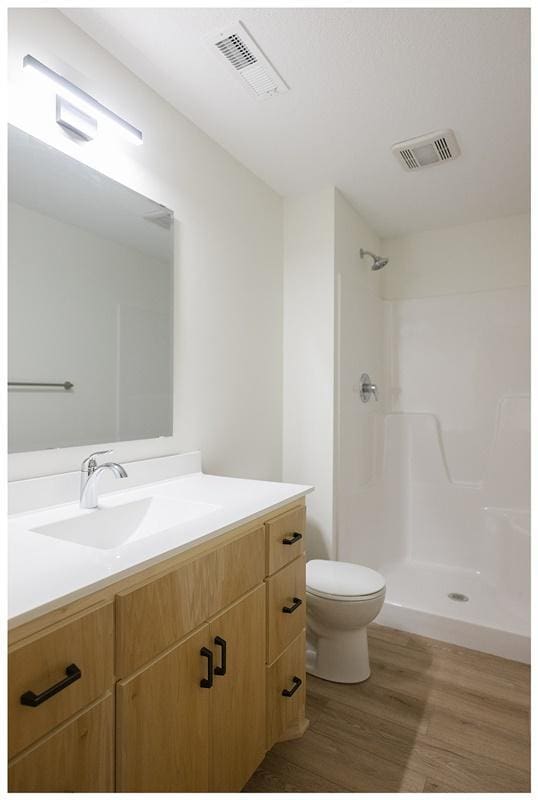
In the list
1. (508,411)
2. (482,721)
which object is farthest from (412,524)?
(482,721)

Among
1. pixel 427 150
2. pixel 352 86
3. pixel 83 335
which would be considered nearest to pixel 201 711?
pixel 83 335

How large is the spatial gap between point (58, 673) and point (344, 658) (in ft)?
5.09

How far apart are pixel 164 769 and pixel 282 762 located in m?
0.75

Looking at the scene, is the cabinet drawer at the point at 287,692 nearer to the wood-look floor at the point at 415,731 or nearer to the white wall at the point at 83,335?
the wood-look floor at the point at 415,731

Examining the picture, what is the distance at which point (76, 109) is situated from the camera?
1.29 meters

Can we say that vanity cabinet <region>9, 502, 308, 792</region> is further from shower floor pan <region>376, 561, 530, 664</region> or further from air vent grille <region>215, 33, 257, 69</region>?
air vent grille <region>215, 33, 257, 69</region>

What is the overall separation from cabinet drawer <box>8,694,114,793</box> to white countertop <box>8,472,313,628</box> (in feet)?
0.71

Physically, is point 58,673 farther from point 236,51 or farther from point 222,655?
point 236,51

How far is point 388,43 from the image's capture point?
1.41 meters

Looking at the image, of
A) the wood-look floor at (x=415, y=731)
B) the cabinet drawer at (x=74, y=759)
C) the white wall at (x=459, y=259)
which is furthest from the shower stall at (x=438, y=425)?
the cabinet drawer at (x=74, y=759)

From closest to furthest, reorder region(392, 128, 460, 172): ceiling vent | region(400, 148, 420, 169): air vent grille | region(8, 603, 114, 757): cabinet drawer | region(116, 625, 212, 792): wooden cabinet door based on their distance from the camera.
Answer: region(8, 603, 114, 757): cabinet drawer
region(116, 625, 212, 792): wooden cabinet door
region(392, 128, 460, 172): ceiling vent
region(400, 148, 420, 169): air vent grille

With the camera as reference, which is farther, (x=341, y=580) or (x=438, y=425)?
(x=438, y=425)

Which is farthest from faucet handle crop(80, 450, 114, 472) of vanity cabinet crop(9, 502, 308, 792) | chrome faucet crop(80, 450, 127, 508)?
vanity cabinet crop(9, 502, 308, 792)

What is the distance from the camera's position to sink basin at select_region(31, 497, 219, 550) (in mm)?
1148
